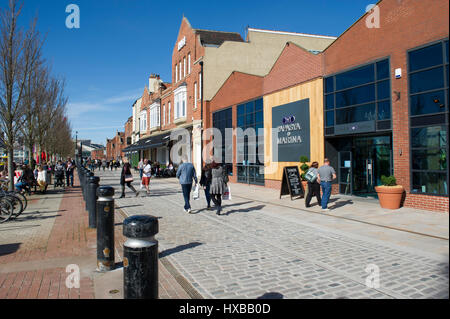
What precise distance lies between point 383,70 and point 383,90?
0.68 meters

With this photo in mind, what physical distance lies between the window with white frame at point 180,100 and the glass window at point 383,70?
20.3 m

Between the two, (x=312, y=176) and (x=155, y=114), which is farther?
(x=155, y=114)

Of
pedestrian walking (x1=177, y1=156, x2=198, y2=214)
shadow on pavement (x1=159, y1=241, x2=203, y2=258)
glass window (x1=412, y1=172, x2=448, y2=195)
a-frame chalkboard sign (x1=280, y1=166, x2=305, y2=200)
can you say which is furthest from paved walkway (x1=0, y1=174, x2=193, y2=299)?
glass window (x1=412, y1=172, x2=448, y2=195)

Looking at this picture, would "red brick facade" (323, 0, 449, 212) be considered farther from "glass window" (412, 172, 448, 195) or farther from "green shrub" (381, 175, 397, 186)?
"green shrub" (381, 175, 397, 186)

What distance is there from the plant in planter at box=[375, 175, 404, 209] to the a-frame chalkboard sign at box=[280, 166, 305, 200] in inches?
132

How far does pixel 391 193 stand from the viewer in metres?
10.2

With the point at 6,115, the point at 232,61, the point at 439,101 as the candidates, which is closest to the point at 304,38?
the point at 232,61

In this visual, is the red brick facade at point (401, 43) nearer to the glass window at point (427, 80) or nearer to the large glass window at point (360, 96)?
the glass window at point (427, 80)

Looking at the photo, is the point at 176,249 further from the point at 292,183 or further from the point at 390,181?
the point at 292,183

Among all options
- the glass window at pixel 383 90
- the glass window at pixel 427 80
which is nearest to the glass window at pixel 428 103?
the glass window at pixel 427 80

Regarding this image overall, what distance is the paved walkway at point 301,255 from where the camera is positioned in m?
4.15

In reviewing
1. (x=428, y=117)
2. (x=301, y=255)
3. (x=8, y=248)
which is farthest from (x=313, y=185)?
(x=8, y=248)
